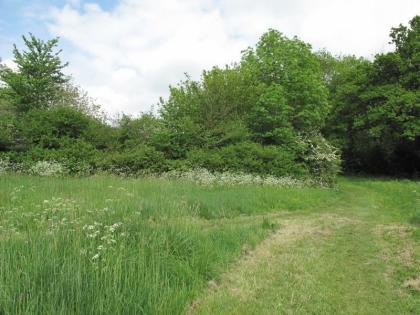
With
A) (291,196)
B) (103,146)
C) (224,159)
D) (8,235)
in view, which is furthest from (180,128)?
(8,235)

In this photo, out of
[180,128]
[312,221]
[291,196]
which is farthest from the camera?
[180,128]

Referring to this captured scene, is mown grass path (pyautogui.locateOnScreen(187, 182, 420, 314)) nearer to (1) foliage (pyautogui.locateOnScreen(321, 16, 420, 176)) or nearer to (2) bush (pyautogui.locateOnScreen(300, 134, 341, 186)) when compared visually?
(2) bush (pyautogui.locateOnScreen(300, 134, 341, 186))

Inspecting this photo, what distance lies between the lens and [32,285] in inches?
136

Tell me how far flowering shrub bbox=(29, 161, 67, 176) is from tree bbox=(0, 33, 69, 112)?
6.84m

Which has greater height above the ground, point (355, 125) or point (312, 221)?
point (355, 125)

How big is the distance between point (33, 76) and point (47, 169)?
9.14m

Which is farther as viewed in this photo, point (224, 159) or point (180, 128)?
point (180, 128)

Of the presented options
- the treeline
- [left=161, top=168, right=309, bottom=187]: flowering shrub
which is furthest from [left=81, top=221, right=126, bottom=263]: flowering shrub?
the treeline

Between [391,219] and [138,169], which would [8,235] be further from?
[138,169]

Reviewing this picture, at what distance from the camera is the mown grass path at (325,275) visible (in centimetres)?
436

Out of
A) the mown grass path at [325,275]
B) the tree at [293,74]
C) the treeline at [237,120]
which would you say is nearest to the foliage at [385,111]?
the treeline at [237,120]

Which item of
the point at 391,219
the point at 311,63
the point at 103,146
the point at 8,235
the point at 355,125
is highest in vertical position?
the point at 311,63

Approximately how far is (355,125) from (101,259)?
27.6m

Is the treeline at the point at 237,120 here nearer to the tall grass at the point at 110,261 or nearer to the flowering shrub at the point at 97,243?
the tall grass at the point at 110,261
